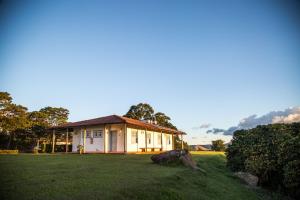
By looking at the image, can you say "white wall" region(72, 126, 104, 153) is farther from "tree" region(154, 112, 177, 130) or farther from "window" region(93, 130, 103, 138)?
"tree" region(154, 112, 177, 130)

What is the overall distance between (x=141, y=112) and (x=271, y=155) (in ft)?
118

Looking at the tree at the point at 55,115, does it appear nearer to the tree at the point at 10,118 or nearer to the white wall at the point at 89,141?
the tree at the point at 10,118

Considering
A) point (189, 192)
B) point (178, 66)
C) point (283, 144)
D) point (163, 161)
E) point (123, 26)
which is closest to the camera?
point (189, 192)

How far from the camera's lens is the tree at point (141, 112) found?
46250 mm

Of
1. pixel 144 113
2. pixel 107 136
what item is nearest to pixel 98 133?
pixel 107 136

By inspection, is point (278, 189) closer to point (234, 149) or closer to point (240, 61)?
point (234, 149)

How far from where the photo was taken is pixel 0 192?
529cm

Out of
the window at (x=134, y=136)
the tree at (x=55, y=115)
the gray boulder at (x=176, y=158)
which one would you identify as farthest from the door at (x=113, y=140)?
the tree at (x=55, y=115)

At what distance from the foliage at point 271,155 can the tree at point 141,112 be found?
32364 millimetres

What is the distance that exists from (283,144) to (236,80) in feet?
20.5

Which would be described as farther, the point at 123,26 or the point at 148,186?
the point at 123,26

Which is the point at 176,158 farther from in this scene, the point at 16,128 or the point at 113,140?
the point at 16,128

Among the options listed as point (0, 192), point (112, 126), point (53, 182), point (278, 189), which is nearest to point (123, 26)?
point (53, 182)

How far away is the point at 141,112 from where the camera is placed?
4647 centimetres
